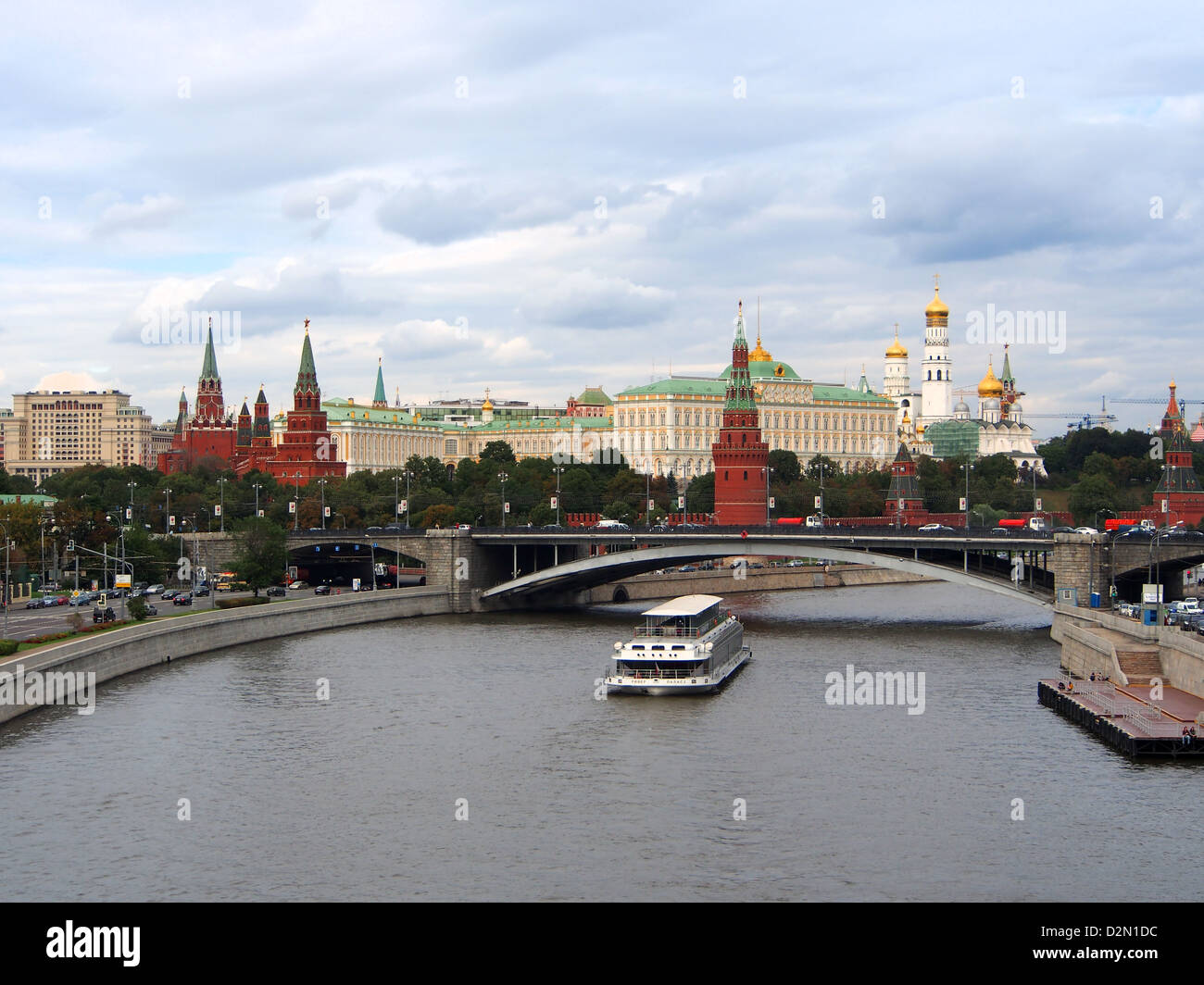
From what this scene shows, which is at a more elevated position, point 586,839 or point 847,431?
point 847,431

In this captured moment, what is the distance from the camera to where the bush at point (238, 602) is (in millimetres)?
62781

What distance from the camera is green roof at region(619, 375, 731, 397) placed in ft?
518

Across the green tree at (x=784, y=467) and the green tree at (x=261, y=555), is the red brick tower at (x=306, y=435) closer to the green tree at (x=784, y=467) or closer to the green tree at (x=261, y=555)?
the green tree at (x=784, y=467)

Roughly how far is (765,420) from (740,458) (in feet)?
178

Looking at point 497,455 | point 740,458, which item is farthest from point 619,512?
point 497,455

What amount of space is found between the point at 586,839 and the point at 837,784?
22.3 feet

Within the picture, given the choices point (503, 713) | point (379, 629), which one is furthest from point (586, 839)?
point (379, 629)

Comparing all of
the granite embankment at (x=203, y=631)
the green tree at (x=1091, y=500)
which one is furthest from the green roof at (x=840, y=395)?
the granite embankment at (x=203, y=631)

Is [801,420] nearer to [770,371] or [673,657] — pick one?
[770,371]
